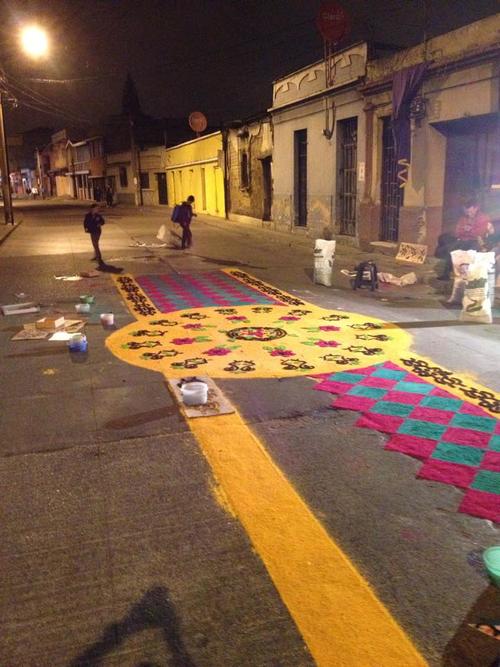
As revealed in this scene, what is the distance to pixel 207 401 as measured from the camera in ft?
18.7

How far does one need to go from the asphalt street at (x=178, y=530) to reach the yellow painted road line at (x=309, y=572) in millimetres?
57

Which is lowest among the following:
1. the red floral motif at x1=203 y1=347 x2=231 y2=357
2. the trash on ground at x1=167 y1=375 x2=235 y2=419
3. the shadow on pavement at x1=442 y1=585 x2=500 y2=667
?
the shadow on pavement at x1=442 y1=585 x2=500 y2=667

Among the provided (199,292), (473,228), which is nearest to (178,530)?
(199,292)

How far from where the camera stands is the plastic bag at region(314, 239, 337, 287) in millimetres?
12031

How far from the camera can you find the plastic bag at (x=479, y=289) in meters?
8.75

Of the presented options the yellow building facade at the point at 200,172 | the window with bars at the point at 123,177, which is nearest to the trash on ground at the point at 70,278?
the yellow building facade at the point at 200,172

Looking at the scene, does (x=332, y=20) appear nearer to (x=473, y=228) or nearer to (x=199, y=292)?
(x=473, y=228)

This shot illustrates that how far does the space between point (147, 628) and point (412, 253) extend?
1390 centimetres

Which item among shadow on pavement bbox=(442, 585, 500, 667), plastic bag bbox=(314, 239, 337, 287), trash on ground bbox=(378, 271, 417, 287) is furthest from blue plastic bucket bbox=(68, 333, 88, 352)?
trash on ground bbox=(378, 271, 417, 287)

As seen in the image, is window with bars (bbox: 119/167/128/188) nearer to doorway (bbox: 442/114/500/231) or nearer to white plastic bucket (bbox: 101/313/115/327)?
doorway (bbox: 442/114/500/231)

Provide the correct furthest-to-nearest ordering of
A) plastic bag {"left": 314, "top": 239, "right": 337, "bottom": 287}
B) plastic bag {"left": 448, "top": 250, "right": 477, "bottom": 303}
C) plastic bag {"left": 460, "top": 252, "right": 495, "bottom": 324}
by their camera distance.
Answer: plastic bag {"left": 314, "top": 239, "right": 337, "bottom": 287} → plastic bag {"left": 448, "top": 250, "right": 477, "bottom": 303} → plastic bag {"left": 460, "top": 252, "right": 495, "bottom": 324}

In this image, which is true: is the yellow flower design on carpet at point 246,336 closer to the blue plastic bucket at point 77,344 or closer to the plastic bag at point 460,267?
the blue plastic bucket at point 77,344

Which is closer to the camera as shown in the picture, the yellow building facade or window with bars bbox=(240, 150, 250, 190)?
window with bars bbox=(240, 150, 250, 190)

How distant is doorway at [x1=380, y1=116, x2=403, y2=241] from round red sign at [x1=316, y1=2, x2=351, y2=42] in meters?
3.78
